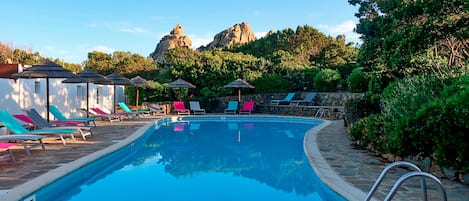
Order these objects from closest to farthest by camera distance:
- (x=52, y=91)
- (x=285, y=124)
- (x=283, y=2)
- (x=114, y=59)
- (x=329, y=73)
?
(x=52, y=91) < (x=285, y=124) < (x=329, y=73) < (x=283, y=2) < (x=114, y=59)

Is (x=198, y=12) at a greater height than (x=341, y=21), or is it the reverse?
(x=198, y=12)

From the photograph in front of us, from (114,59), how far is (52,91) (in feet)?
88.7

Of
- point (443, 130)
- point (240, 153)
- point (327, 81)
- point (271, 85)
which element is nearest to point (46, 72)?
point (240, 153)

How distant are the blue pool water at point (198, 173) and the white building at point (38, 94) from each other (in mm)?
5139

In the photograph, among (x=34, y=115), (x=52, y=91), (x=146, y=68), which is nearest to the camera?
(x=34, y=115)

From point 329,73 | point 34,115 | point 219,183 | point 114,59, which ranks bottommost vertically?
point 219,183

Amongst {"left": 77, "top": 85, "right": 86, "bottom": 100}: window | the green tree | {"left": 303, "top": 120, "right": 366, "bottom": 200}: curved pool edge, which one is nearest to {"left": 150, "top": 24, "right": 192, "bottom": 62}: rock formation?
{"left": 77, "top": 85, "right": 86, "bottom": 100}: window

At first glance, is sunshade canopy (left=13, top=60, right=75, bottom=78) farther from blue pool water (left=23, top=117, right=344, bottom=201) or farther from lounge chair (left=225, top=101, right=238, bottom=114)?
lounge chair (left=225, top=101, right=238, bottom=114)

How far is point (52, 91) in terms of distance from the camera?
1534 cm

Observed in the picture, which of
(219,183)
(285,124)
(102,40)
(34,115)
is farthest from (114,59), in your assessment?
(219,183)

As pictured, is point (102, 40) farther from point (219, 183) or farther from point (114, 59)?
point (219, 183)

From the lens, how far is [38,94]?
1438cm

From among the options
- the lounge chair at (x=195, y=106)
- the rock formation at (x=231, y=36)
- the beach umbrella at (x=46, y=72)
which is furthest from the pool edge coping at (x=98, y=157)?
the rock formation at (x=231, y=36)

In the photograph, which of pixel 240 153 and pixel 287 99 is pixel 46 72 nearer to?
pixel 240 153
